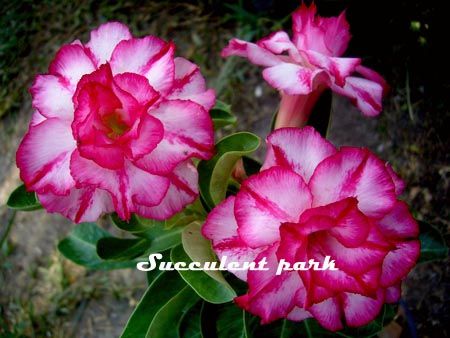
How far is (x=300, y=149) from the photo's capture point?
1.85 ft

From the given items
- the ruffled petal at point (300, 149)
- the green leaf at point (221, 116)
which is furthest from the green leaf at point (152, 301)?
the ruffled petal at point (300, 149)

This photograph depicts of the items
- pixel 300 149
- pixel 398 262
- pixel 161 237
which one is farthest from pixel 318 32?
pixel 161 237

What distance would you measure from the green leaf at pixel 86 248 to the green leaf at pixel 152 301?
0.25 metres

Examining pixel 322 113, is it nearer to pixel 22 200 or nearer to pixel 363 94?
pixel 363 94

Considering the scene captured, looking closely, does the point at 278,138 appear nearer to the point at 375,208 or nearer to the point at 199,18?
the point at 375,208

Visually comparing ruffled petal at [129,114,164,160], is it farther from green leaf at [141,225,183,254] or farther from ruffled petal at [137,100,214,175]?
green leaf at [141,225,183,254]

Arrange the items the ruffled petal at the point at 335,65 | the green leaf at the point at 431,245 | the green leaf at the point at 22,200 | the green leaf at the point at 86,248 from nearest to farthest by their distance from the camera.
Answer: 1. the ruffled petal at the point at 335,65
2. the green leaf at the point at 22,200
3. the green leaf at the point at 431,245
4. the green leaf at the point at 86,248

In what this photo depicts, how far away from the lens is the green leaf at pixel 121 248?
0.81m

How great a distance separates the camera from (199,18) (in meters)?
1.88

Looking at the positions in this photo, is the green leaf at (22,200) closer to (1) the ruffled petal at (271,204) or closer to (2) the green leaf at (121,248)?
(2) the green leaf at (121,248)

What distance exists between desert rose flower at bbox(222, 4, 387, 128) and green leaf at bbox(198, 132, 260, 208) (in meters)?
0.08

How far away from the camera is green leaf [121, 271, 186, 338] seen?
805 millimetres

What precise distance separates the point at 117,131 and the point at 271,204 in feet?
0.58

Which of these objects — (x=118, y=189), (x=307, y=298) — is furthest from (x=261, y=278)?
(x=118, y=189)
